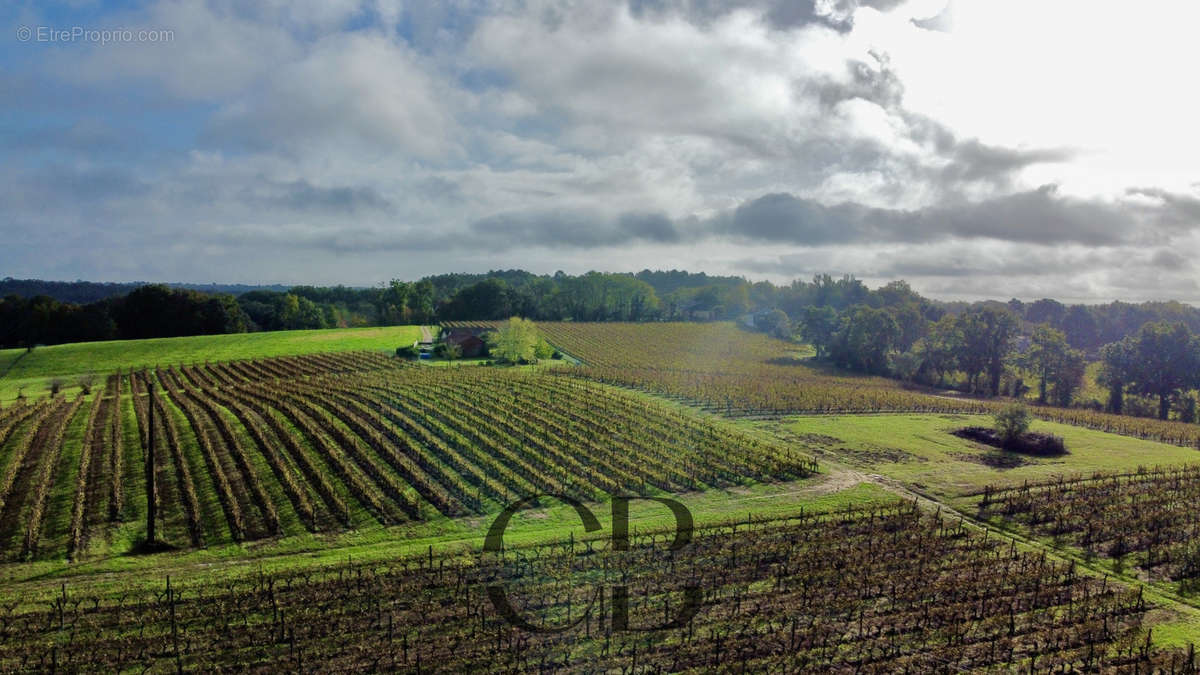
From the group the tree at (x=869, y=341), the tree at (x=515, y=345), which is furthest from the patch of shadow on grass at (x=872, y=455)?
the tree at (x=869, y=341)

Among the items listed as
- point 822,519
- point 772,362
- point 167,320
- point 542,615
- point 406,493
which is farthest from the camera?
point 772,362

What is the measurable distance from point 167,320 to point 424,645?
10045cm

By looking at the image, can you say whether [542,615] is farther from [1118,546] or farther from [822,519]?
[1118,546]

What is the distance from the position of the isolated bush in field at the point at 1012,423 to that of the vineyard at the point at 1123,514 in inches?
311

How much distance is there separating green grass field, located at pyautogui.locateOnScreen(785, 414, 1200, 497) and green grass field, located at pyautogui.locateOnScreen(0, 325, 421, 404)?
61353 millimetres

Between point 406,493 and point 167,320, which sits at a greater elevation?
point 167,320

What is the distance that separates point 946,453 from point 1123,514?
524 inches

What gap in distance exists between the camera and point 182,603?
20.5m

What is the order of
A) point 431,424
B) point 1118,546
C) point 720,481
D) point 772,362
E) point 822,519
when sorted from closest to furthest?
1. point 1118,546
2. point 822,519
3. point 720,481
4. point 431,424
5. point 772,362

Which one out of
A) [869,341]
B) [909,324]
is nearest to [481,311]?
[869,341]

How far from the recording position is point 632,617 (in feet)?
65.8

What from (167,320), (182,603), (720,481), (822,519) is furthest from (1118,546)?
(167,320)

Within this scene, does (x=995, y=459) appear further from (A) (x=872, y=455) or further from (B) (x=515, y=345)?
(B) (x=515, y=345)

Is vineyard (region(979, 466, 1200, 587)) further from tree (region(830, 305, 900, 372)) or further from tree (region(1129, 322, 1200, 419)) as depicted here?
tree (region(830, 305, 900, 372))
